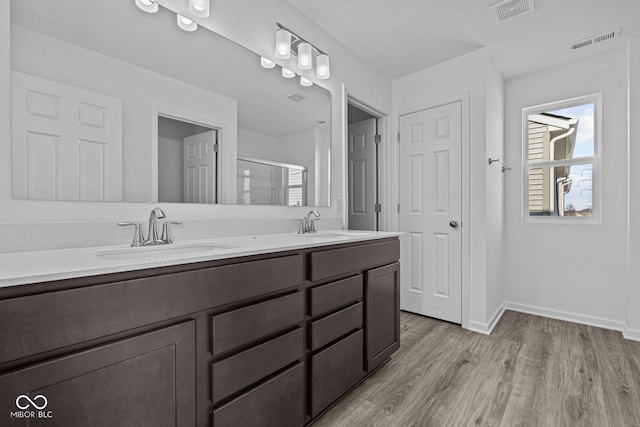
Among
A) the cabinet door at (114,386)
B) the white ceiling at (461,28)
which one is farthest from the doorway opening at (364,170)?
the cabinet door at (114,386)

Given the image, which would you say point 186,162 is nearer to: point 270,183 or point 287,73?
point 270,183

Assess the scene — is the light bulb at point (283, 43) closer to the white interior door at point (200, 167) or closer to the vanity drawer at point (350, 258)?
the white interior door at point (200, 167)

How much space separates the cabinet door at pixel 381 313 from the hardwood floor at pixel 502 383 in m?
0.16

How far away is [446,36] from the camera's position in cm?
248

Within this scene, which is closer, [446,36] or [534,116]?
[446,36]

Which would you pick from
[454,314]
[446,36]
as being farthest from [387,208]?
[446,36]

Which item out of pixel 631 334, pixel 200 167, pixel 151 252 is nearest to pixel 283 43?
pixel 200 167

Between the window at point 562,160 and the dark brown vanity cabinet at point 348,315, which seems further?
the window at point 562,160

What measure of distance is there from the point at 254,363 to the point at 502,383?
1.59m

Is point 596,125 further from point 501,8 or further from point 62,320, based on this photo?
point 62,320

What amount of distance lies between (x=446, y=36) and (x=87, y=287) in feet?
9.40

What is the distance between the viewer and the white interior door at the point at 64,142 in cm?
110

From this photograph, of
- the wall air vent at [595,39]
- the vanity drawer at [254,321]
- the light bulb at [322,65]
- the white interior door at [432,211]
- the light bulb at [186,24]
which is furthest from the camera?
the white interior door at [432,211]

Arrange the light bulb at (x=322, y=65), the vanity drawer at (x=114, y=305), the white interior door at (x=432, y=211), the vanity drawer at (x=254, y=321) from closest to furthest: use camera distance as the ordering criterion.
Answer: the vanity drawer at (x=114, y=305) → the vanity drawer at (x=254, y=321) → the light bulb at (x=322, y=65) → the white interior door at (x=432, y=211)
